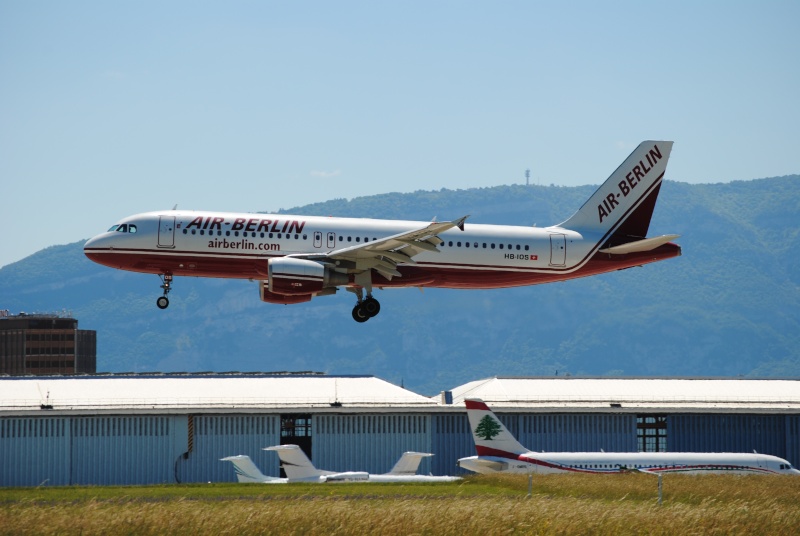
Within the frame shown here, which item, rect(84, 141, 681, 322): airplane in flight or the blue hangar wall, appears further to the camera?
the blue hangar wall

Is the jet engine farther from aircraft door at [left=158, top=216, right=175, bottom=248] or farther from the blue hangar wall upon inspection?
the blue hangar wall

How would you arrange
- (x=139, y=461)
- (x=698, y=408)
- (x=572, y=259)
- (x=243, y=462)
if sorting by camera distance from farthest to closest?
(x=698, y=408) < (x=139, y=461) < (x=243, y=462) < (x=572, y=259)

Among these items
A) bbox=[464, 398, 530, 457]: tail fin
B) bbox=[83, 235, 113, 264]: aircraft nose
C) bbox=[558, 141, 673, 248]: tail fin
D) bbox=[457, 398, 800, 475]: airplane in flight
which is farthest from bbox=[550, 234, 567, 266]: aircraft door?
bbox=[83, 235, 113, 264]: aircraft nose

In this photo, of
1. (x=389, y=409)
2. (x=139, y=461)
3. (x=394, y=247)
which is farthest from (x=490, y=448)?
(x=139, y=461)

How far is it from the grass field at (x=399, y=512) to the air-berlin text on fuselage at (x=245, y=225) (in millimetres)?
15715

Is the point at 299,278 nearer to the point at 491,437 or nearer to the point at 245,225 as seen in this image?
the point at 245,225

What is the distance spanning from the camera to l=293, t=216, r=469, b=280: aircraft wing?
2213 inches

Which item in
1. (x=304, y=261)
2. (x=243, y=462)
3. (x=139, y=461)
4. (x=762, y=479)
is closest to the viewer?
(x=762, y=479)

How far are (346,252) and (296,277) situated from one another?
2718 millimetres

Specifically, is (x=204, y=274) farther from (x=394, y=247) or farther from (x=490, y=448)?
(x=490, y=448)

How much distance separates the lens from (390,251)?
58.3 metres

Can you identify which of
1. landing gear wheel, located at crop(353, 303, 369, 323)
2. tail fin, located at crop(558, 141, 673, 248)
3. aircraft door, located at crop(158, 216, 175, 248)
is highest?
tail fin, located at crop(558, 141, 673, 248)

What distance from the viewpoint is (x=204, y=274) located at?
59406mm

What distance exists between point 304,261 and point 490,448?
19188 mm
